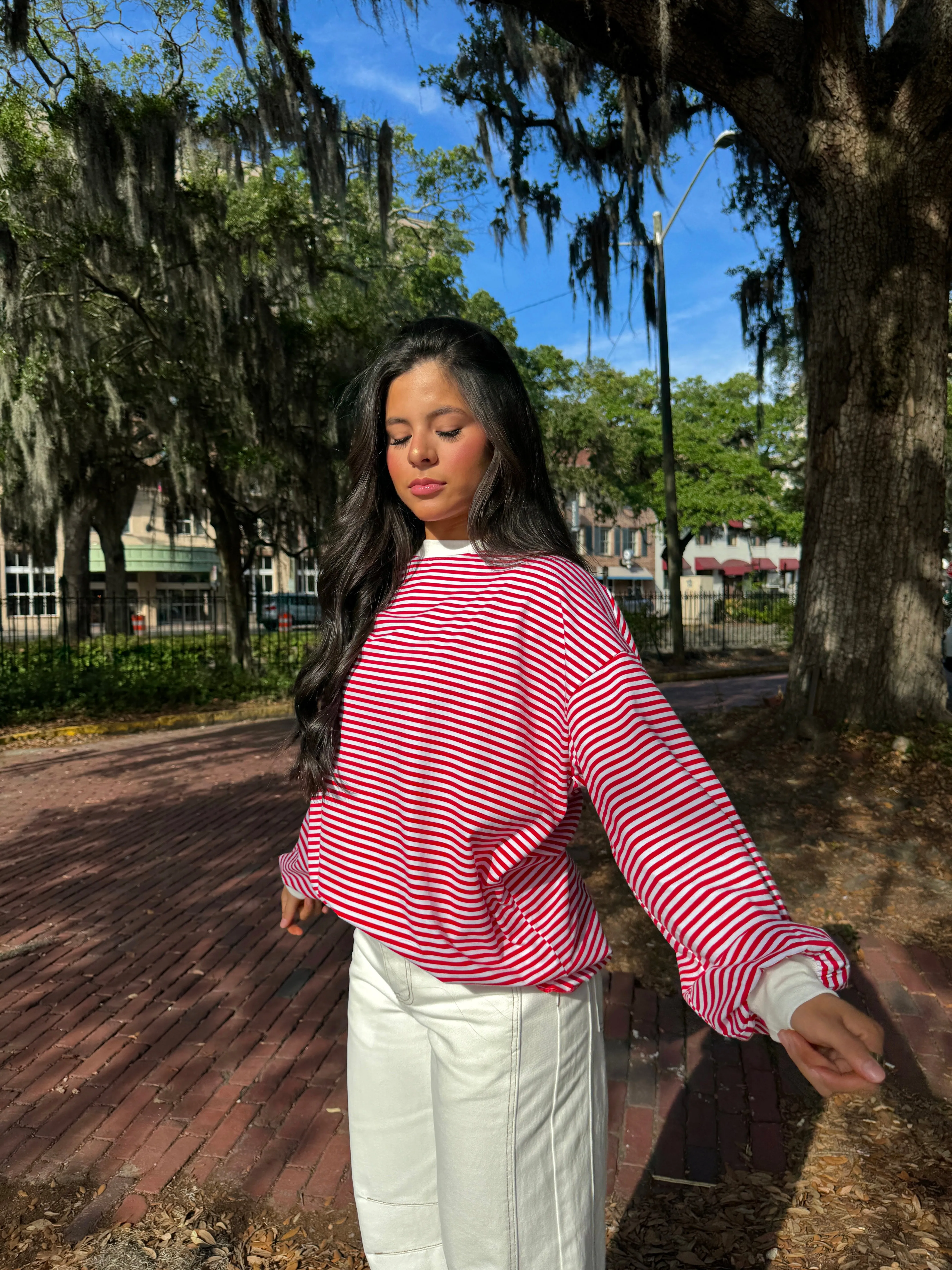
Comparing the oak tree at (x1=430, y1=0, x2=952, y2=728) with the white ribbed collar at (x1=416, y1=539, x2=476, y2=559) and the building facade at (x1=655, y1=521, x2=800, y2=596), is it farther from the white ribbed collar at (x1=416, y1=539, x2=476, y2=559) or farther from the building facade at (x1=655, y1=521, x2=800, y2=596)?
the building facade at (x1=655, y1=521, x2=800, y2=596)

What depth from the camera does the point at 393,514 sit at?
1800 mm

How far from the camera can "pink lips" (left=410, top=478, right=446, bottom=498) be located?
1.57m

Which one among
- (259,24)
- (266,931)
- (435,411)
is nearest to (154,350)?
(259,24)

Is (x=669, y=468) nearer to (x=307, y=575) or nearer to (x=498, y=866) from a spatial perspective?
(x=498, y=866)

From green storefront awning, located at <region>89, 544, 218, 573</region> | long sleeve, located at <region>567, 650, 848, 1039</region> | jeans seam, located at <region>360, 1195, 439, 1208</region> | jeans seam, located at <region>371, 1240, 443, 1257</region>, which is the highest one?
green storefront awning, located at <region>89, 544, 218, 573</region>

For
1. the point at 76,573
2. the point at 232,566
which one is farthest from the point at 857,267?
the point at 76,573

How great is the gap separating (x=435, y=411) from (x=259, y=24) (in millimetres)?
5807

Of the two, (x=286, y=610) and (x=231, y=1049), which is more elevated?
(x=286, y=610)

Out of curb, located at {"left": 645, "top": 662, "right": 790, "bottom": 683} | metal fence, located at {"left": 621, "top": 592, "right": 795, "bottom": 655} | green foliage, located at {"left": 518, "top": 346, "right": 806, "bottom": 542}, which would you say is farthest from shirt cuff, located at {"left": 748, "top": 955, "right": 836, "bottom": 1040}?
green foliage, located at {"left": 518, "top": 346, "right": 806, "bottom": 542}

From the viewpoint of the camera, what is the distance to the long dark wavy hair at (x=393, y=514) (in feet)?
5.06

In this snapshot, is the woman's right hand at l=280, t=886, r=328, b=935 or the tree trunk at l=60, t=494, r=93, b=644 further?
the tree trunk at l=60, t=494, r=93, b=644

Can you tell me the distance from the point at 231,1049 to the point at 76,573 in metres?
16.8

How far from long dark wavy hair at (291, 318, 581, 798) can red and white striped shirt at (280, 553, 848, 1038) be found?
10 cm

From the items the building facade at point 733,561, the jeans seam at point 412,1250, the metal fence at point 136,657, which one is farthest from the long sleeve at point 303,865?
the building facade at point 733,561
